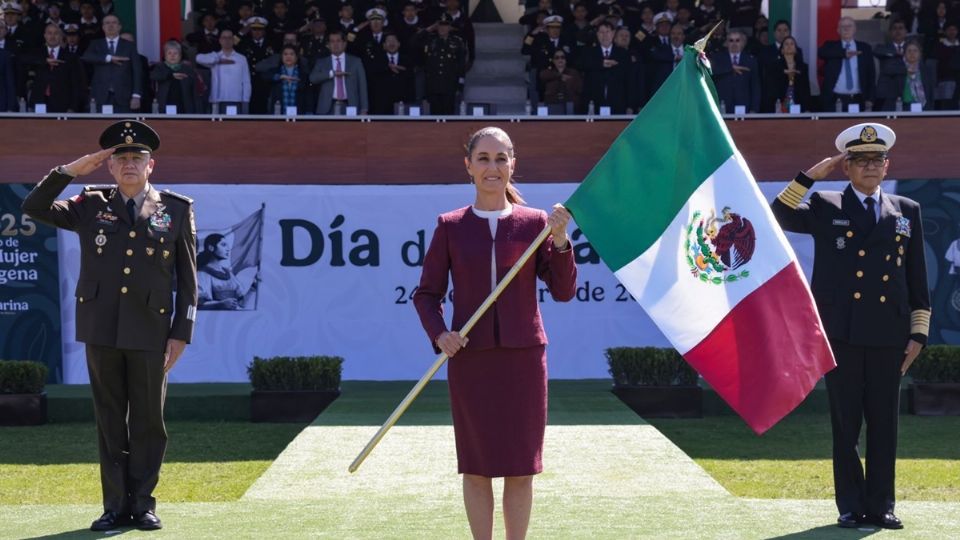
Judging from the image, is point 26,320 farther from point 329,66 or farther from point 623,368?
point 623,368

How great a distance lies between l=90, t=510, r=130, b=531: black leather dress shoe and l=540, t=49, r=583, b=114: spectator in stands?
11649 millimetres

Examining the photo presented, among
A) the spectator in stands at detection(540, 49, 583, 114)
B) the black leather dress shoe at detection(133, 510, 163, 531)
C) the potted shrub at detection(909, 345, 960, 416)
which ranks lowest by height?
the potted shrub at detection(909, 345, 960, 416)

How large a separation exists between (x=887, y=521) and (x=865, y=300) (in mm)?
1104

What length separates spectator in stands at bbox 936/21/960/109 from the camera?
741 inches

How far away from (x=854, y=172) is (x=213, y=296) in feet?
30.3

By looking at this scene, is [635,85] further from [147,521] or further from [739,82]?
[147,521]

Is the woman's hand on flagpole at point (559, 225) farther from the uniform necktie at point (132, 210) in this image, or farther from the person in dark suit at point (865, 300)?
the uniform necktie at point (132, 210)

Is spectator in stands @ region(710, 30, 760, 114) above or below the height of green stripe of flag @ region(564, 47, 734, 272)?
above

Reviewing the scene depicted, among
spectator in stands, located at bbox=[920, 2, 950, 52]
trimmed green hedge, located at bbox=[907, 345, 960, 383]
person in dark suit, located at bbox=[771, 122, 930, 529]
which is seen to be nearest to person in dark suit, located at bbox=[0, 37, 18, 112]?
trimmed green hedge, located at bbox=[907, 345, 960, 383]

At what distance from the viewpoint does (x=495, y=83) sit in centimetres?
2028

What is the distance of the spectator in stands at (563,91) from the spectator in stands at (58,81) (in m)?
5.63

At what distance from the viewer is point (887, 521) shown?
7379 millimetres

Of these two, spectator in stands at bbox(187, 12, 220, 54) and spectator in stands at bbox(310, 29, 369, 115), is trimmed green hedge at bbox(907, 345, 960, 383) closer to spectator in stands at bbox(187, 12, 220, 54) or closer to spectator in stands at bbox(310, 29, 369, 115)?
spectator in stands at bbox(310, 29, 369, 115)

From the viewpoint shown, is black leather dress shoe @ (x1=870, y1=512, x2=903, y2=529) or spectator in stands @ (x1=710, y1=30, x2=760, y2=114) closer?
black leather dress shoe @ (x1=870, y1=512, x2=903, y2=529)
